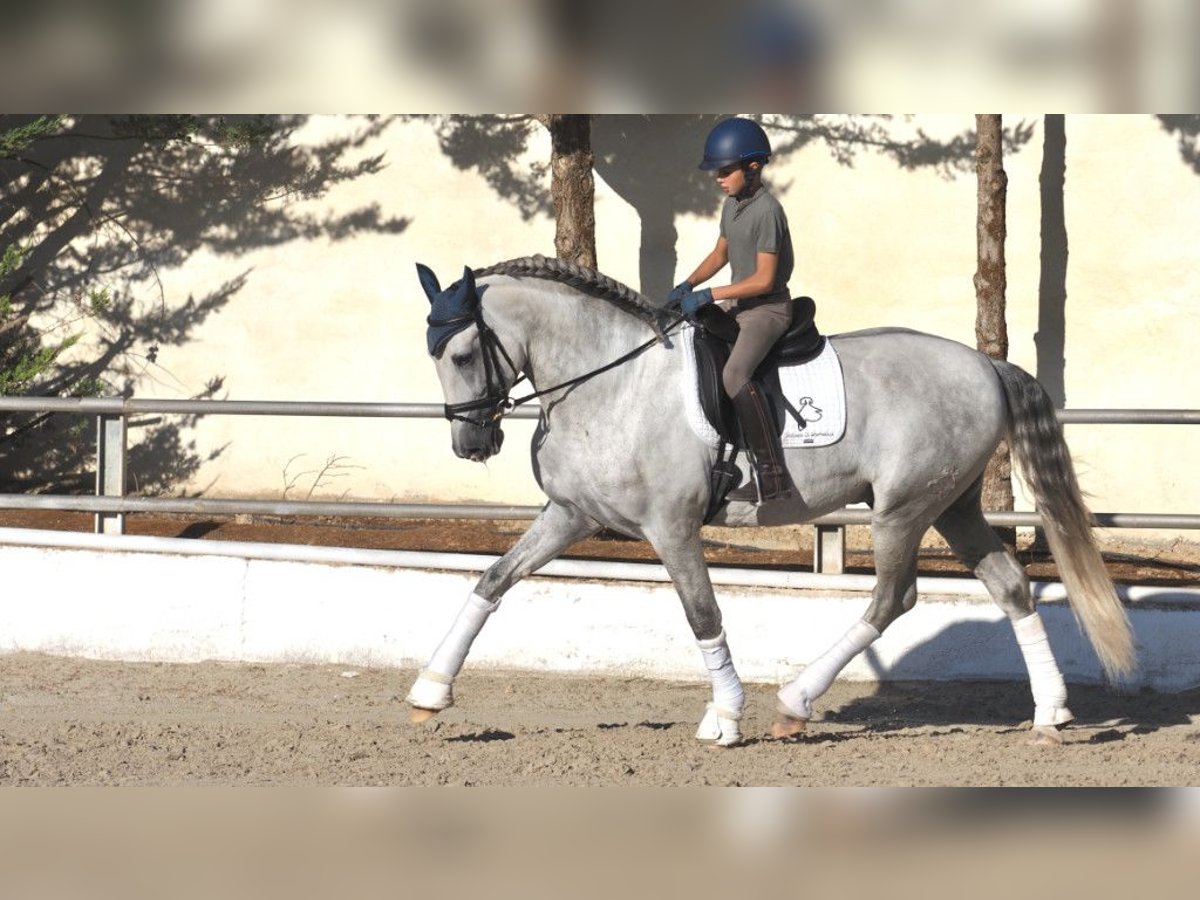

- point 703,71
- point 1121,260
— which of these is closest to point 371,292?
point 1121,260

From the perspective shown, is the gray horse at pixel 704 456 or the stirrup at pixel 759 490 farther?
the stirrup at pixel 759 490

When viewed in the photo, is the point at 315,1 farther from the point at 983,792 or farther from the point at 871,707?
the point at 871,707

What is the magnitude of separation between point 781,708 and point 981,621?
1969mm

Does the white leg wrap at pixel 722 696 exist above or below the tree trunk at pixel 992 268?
A: below

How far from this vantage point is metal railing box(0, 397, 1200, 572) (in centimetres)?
817

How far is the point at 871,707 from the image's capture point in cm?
→ 775

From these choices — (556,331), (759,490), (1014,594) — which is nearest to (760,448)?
(759,490)

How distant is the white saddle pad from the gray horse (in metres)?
0.05

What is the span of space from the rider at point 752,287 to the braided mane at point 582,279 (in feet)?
0.45

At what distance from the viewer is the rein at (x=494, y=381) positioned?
236 inches

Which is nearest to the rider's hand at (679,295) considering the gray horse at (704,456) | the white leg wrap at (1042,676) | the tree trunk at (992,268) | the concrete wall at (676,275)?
the gray horse at (704,456)

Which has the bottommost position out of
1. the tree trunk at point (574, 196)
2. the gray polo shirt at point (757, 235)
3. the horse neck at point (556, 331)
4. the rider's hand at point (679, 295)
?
the horse neck at point (556, 331)

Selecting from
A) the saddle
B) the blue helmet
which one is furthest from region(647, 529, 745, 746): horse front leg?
the blue helmet

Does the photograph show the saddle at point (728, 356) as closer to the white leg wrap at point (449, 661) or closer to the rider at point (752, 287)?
the rider at point (752, 287)
